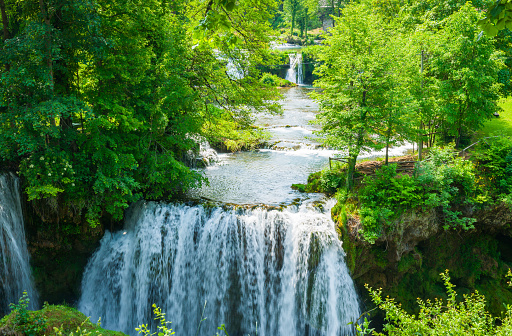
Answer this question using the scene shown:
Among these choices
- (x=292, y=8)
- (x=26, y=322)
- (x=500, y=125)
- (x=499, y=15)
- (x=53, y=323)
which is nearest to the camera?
(x=499, y=15)

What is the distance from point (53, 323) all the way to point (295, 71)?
40.6 meters

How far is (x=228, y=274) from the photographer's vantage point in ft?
35.9

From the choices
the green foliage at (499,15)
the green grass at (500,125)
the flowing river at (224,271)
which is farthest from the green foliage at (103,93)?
the green grass at (500,125)

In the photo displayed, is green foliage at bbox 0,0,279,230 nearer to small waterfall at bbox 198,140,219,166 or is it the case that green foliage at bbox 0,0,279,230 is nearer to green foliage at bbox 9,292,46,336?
green foliage at bbox 9,292,46,336

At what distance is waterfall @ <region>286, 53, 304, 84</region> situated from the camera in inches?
1699

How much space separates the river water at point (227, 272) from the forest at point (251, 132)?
22.1 inches

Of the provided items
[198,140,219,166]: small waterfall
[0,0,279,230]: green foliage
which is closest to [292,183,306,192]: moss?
[0,0,279,230]: green foliage

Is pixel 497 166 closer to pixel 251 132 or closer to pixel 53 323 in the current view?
pixel 251 132

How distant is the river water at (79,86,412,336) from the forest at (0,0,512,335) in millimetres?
561

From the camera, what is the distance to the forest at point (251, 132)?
9.09 meters

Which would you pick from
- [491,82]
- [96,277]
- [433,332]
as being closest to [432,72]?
[491,82]

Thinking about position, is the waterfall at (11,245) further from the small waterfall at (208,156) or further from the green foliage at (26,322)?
the small waterfall at (208,156)

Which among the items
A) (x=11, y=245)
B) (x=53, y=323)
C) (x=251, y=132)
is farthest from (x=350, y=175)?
(x=11, y=245)

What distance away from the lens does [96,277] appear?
37.1 ft
